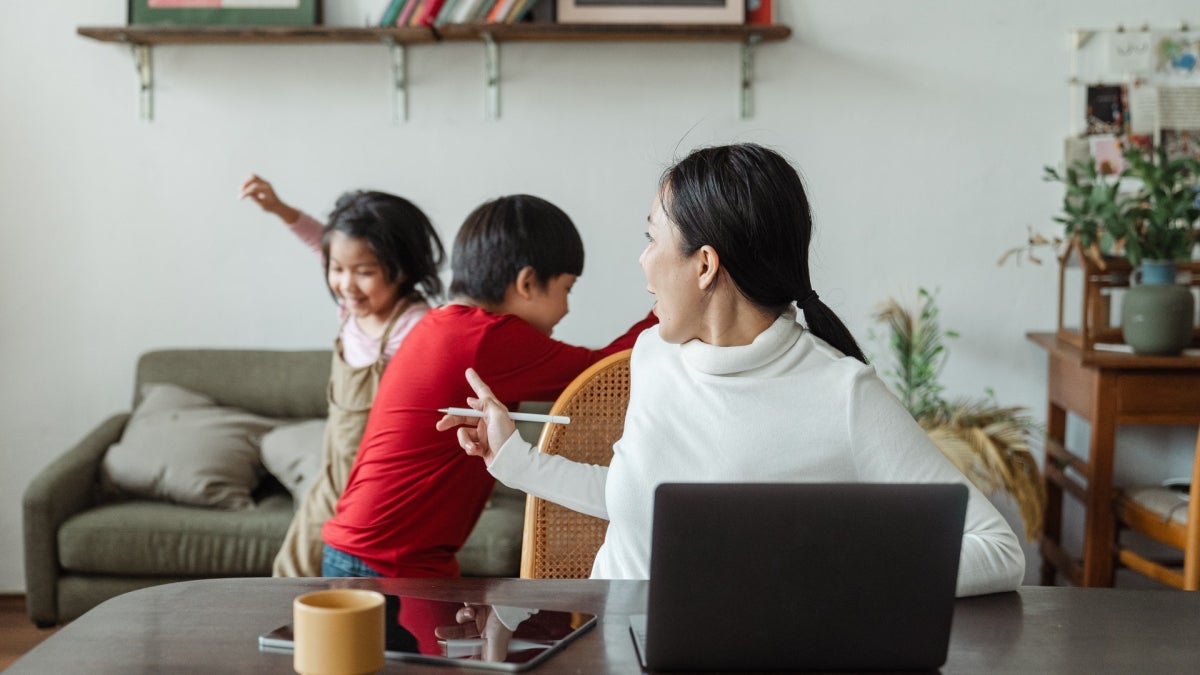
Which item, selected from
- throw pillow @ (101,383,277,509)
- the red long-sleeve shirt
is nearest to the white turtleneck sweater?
the red long-sleeve shirt

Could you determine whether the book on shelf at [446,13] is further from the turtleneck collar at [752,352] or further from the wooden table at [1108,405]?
the turtleneck collar at [752,352]

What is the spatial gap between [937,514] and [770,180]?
18.4 inches

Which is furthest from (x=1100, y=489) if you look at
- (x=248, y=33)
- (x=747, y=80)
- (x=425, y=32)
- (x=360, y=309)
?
(x=248, y=33)

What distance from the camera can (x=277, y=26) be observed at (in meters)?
3.13

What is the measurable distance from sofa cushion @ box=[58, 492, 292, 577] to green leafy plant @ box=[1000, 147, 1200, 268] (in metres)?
2.10

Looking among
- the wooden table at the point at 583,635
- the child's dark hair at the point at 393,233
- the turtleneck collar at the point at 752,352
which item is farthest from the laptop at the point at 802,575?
the child's dark hair at the point at 393,233

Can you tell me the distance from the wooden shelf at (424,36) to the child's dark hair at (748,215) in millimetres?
1900

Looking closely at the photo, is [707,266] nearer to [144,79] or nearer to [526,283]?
[526,283]

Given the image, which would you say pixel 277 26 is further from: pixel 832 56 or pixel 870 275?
pixel 870 275

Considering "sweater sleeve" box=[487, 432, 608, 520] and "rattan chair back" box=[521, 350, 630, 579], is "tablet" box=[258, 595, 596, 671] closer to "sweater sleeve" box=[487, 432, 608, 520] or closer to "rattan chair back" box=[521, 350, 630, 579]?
"sweater sleeve" box=[487, 432, 608, 520]

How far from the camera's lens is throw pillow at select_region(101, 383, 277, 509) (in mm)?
2912

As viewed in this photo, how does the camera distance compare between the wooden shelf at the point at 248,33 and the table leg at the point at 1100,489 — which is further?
the wooden shelf at the point at 248,33

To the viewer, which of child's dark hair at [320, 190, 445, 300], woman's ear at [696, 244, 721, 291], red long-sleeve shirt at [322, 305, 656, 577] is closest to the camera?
woman's ear at [696, 244, 721, 291]

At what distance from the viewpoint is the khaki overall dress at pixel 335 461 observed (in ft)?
7.16
